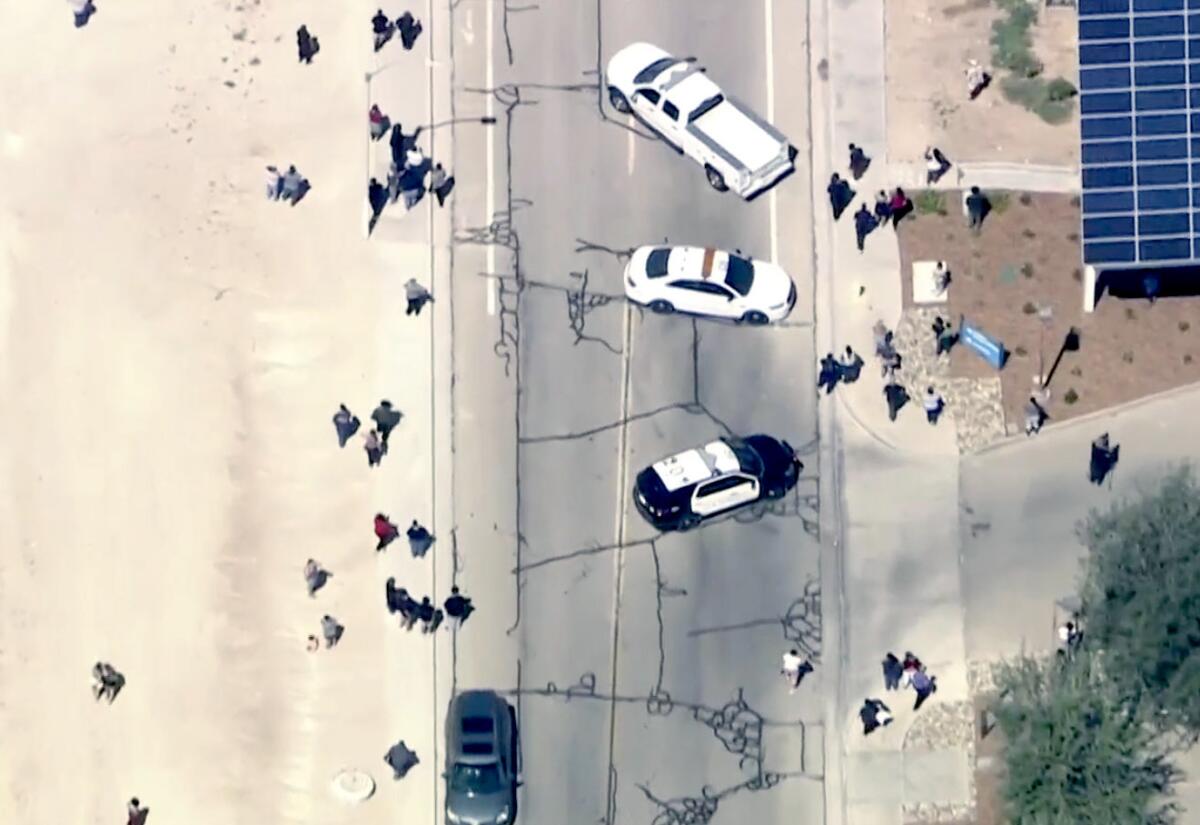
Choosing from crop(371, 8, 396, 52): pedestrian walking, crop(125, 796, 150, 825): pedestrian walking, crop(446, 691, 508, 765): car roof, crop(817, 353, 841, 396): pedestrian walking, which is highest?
crop(371, 8, 396, 52): pedestrian walking

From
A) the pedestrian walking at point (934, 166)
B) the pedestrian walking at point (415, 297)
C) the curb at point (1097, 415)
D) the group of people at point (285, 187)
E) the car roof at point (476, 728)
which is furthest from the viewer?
the pedestrian walking at point (934, 166)

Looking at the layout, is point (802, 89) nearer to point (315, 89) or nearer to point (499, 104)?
point (499, 104)

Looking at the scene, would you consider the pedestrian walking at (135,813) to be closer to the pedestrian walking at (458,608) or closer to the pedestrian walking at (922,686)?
the pedestrian walking at (458,608)

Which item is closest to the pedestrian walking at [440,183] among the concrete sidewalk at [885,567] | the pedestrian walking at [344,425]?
the pedestrian walking at [344,425]

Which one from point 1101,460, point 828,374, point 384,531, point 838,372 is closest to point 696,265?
point 828,374

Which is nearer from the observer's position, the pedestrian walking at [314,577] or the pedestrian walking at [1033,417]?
the pedestrian walking at [314,577]

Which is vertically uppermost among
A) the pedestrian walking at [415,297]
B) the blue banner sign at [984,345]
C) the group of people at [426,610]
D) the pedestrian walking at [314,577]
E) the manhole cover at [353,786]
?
the pedestrian walking at [415,297]

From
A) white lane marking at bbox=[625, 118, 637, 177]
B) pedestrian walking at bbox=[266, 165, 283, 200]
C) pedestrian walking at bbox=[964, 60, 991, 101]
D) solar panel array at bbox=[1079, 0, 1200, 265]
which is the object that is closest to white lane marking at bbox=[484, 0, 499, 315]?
white lane marking at bbox=[625, 118, 637, 177]

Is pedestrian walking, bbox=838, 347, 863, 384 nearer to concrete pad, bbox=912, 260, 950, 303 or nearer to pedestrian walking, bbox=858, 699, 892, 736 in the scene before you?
Result: concrete pad, bbox=912, 260, 950, 303
